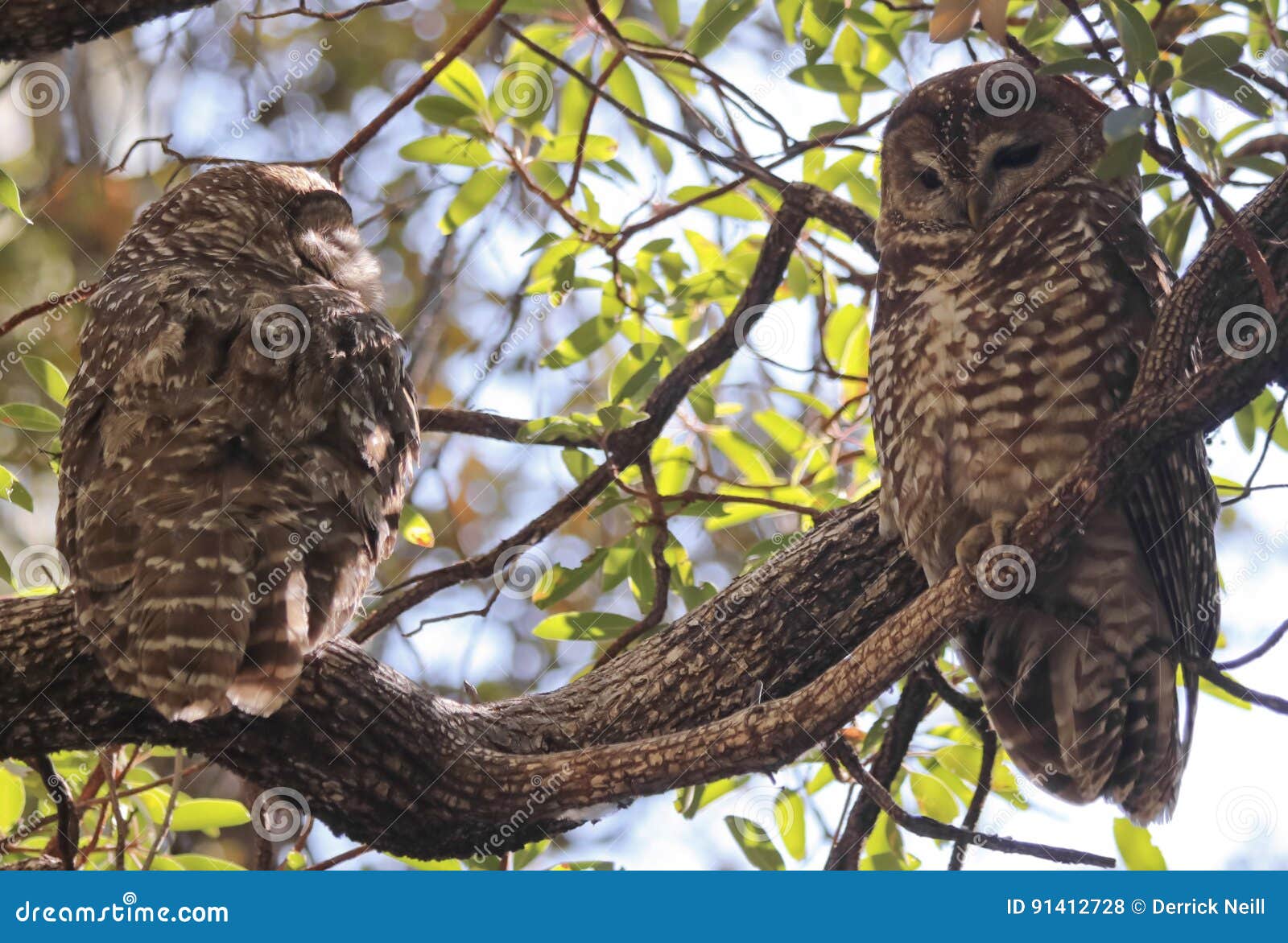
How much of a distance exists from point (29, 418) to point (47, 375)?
6.2 inches

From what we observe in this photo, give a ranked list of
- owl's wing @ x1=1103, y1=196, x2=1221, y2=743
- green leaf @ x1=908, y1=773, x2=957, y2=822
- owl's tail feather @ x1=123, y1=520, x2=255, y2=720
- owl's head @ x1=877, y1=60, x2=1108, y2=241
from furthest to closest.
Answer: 1. green leaf @ x1=908, y1=773, x2=957, y2=822
2. owl's head @ x1=877, y1=60, x2=1108, y2=241
3. owl's wing @ x1=1103, y1=196, x2=1221, y2=743
4. owl's tail feather @ x1=123, y1=520, x2=255, y2=720

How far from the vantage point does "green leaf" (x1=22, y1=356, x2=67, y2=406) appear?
11.7ft

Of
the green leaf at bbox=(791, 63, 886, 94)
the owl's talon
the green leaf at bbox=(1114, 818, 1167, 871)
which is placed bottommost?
the green leaf at bbox=(1114, 818, 1167, 871)

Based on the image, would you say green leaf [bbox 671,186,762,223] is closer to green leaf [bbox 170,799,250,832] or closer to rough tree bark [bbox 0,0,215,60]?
rough tree bark [bbox 0,0,215,60]

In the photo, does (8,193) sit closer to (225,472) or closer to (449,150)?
(225,472)

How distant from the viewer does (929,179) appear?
12.0 ft

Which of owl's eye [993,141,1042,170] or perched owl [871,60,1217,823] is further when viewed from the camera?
owl's eye [993,141,1042,170]

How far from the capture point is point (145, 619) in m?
2.85

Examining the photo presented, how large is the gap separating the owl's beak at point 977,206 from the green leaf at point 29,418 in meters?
2.65

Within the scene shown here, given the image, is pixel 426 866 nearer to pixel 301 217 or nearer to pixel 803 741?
pixel 803 741

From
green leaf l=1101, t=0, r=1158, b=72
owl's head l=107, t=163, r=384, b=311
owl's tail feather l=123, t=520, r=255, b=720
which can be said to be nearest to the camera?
green leaf l=1101, t=0, r=1158, b=72

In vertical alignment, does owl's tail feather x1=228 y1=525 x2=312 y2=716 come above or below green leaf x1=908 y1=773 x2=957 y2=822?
above

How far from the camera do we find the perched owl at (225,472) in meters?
2.84

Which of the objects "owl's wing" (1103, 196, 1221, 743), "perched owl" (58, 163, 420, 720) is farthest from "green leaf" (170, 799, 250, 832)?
"owl's wing" (1103, 196, 1221, 743)
